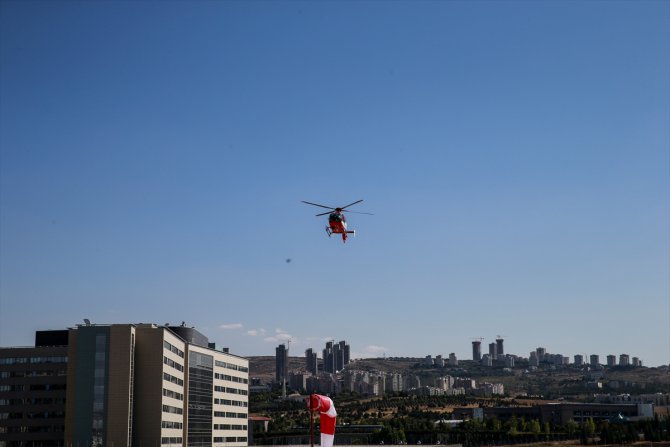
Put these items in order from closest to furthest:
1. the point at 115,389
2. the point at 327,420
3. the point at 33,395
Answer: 1. the point at 327,420
2. the point at 115,389
3. the point at 33,395

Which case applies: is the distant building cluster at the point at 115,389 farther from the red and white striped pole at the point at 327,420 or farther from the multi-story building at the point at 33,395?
the red and white striped pole at the point at 327,420

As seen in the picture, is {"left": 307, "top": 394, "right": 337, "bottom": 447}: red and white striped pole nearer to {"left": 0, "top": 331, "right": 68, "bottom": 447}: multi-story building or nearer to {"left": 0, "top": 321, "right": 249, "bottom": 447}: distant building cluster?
{"left": 0, "top": 321, "right": 249, "bottom": 447}: distant building cluster

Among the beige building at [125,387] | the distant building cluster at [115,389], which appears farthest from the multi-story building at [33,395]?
the beige building at [125,387]

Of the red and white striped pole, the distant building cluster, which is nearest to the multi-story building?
the distant building cluster

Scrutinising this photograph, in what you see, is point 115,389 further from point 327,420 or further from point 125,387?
point 327,420

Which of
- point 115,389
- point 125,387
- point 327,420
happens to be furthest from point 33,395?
point 327,420

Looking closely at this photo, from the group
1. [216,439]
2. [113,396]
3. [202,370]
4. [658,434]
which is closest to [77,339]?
[113,396]
